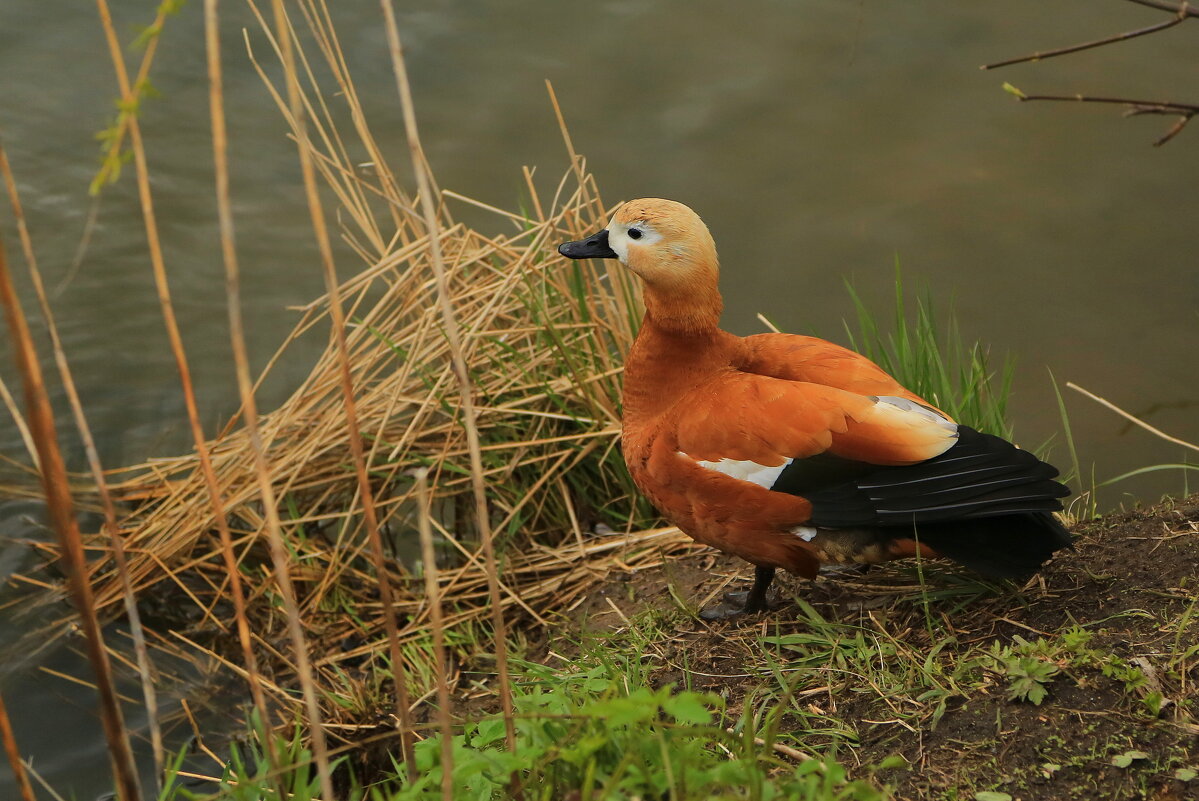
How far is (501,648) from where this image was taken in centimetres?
162

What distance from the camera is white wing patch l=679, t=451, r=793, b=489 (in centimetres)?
248

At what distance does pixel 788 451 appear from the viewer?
2467 mm

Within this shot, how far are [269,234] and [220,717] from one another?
122 inches

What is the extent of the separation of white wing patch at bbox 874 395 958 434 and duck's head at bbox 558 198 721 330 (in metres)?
0.48

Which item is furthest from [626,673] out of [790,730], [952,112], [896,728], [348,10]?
[348,10]

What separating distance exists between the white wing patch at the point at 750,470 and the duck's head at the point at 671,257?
0.38 metres

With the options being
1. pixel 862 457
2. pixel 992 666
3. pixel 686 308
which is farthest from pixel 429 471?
pixel 992 666

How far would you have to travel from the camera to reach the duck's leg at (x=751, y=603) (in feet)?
8.93

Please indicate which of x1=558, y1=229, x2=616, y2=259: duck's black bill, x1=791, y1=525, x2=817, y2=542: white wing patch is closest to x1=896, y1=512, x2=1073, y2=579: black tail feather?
x1=791, y1=525, x2=817, y2=542: white wing patch

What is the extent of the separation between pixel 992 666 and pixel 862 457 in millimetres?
501

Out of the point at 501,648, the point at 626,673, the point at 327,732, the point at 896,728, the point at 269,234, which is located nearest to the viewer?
the point at 501,648

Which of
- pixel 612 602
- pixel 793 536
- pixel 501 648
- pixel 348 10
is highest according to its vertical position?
pixel 348 10

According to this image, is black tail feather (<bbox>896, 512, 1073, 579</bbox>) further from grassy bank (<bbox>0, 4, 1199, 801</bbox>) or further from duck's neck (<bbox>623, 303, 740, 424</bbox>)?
duck's neck (<bbox>623, 303, 740, 424</bbox>)

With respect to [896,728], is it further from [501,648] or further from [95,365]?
[95,365]
